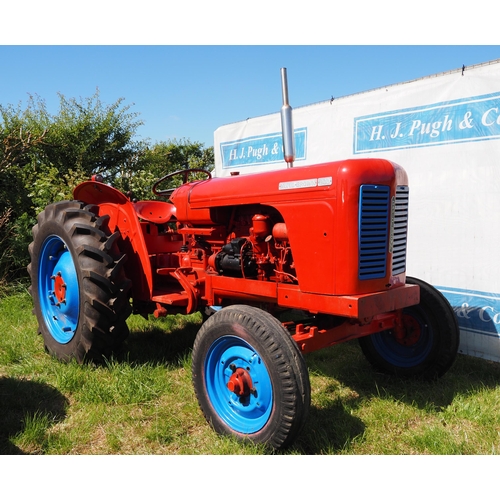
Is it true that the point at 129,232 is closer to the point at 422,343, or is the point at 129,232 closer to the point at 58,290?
the point at 58,290

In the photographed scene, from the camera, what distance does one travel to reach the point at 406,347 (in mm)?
3623

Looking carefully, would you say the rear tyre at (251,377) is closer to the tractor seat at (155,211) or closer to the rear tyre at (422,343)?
the rear tyre at (422,343)

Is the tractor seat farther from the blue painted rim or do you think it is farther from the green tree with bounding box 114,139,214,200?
the blue painted rim

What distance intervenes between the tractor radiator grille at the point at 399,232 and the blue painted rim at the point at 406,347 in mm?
732

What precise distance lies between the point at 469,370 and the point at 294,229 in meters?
2.28

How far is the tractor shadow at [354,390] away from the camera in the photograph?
2723 mm

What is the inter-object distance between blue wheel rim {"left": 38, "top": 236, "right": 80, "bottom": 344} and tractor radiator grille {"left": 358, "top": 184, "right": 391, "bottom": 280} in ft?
7.80

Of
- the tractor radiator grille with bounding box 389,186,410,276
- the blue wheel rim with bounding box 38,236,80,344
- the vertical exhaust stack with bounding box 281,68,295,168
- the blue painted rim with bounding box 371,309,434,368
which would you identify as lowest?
the blue painted rim with bounding box 371,309,434,368

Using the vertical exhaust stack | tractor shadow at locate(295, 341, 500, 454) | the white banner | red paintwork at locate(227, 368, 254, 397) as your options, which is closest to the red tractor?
red paintwork at locate(227, 368, 254, 397)

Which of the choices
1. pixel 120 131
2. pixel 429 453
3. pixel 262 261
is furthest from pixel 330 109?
pixel 120 131

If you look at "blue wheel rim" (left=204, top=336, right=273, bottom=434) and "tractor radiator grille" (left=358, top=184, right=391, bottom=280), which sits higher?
"tractor radiator grille" (left=358, top=184, right=391, bottom=280)

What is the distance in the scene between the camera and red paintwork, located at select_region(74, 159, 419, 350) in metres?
2.63

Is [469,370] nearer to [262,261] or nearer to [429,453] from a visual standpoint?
[429,453]

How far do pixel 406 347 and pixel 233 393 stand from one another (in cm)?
162
